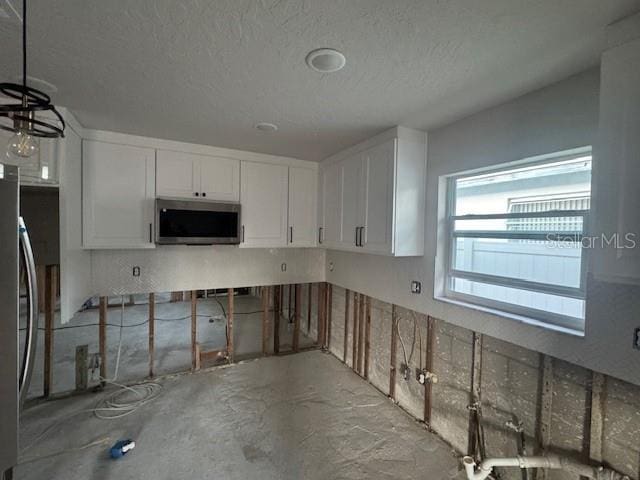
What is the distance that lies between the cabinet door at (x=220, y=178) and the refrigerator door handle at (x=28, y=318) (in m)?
1.69

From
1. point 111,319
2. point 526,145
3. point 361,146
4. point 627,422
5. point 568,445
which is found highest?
point 361,146

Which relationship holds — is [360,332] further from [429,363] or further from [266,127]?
[266,127]

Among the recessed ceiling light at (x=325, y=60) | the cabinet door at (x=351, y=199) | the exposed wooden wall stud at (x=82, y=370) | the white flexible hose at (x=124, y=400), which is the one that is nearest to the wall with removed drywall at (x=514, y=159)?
the cabinet door at (x=351, y=199)

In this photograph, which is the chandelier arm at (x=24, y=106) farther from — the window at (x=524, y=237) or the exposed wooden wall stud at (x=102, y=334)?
the exposed wooden wall stud at (x=102, y=334)

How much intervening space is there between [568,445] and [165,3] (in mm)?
2699

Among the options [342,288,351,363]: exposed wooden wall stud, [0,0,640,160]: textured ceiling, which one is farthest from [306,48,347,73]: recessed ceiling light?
[342,288,351,363]: exposed wooden wall stud

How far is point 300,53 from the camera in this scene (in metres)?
1.26

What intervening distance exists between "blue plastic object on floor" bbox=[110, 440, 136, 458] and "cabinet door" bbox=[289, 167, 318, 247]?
2046 mm

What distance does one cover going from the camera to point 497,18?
3.40ft

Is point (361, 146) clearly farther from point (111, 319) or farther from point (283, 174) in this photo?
point (111, 319)

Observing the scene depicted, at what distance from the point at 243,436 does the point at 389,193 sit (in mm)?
2109

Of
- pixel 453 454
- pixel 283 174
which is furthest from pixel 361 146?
pixel 453 454

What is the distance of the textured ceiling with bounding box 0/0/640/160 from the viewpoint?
1.02 metres

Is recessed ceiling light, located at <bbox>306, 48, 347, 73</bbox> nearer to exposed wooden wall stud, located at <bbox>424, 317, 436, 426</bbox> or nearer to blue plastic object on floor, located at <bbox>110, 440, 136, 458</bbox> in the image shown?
exposed wooden wall stud, located at <bbox>424, 317, 436, 426</bbox>
